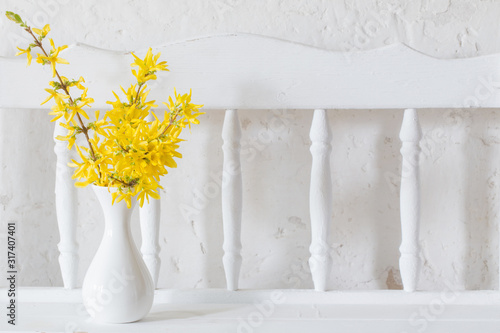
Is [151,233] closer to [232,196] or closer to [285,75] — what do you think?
[232,196]

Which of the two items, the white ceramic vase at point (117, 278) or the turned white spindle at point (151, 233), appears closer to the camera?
the white ceramic vase at point (117, 278)

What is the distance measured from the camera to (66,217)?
3.47 feet

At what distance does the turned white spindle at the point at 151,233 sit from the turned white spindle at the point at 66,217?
0.12 meters

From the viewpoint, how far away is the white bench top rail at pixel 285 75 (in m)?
1.02

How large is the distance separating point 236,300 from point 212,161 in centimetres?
25

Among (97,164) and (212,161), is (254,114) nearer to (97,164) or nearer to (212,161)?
(212,161)

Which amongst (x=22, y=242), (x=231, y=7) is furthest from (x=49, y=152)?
(x=231, y=7)

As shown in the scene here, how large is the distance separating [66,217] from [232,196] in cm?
28

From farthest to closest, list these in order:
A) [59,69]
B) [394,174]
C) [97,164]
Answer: [394,174] < [59,69] < [97,164]

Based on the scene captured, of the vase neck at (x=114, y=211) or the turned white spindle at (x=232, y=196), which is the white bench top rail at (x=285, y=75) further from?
the vase neck at (x=114, y=211)

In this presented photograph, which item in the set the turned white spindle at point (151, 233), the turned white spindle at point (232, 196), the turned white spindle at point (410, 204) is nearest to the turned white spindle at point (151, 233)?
the turned white spindle at point (151, 233)

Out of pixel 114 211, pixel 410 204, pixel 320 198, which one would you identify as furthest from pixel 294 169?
pixel 114 211

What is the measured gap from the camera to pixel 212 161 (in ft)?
3.71

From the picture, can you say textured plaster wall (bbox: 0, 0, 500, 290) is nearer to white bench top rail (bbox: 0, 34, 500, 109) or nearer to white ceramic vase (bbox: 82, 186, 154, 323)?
white bench top rail (bbox: 0, 34, 500, 109)
